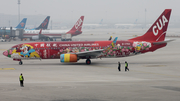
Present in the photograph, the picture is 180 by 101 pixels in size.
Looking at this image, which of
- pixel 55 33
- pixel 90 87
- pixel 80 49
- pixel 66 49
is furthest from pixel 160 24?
pixel 55 33

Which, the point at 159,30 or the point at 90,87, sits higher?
the point at 159,30

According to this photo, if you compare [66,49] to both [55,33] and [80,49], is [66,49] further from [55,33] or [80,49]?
[55,33]

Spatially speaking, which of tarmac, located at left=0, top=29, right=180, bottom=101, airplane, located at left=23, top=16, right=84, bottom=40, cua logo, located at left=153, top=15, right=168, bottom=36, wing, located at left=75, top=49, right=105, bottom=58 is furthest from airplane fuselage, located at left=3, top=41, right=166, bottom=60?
airplane, located at left=23, top=16, right=84, bottom=40

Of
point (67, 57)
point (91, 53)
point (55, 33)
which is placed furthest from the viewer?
point (55, 33)

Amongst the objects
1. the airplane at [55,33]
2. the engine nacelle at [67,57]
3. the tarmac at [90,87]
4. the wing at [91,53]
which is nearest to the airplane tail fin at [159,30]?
the wing at [91,53]

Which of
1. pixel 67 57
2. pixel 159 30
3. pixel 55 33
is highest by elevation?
pixel 55 33

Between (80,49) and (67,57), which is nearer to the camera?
(67,57)

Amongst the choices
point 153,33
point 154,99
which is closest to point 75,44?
point 153,33

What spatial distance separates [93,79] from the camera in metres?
32.4

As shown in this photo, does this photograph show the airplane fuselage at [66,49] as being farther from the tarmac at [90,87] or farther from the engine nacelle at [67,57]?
the tarmac at [90,87]

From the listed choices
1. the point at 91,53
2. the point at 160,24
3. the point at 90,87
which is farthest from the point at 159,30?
the point at 90,87

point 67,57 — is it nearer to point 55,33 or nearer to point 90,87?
point 90,87

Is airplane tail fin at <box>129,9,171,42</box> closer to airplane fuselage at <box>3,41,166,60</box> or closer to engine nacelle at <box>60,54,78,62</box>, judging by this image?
airplane fuselage at <box>3,41,166,60</box>

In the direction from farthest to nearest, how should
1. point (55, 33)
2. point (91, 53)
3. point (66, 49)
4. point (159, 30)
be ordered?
point (55, 33), point (159, 30), point (66, 49), point (91, 53)
